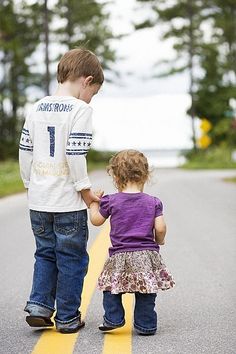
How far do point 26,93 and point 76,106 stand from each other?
153ft

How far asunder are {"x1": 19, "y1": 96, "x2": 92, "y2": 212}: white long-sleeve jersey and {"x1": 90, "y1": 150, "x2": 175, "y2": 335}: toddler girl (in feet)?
0.60

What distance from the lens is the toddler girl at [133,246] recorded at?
16.3 feet

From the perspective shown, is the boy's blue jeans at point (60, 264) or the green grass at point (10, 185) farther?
the green grass at point (10, 185)

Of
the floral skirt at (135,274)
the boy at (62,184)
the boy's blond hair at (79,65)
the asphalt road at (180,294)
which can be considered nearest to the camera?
the asphalt road at (180,294)

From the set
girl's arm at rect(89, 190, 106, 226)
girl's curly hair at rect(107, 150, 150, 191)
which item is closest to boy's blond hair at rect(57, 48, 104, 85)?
girl's curly hair at rect(107, 150, 150, 191)

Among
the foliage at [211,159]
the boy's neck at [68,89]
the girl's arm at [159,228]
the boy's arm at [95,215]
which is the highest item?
the boy's neck at [68,89]

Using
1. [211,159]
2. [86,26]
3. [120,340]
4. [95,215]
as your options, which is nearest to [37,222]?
[95,215]

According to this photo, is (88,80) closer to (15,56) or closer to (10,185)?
(10,185)

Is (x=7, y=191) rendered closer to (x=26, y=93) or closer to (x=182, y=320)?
(x=182, y=320)

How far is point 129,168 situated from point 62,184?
0.42 metres

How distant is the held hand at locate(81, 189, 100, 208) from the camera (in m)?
5.08

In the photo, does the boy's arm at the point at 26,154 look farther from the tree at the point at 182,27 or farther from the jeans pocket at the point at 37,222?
the tree at the point at 182,27

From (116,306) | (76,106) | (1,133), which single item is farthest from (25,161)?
(1,133)

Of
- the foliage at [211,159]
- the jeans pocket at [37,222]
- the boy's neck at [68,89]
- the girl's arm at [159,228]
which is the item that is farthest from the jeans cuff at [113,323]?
the foliage at [211,159]
